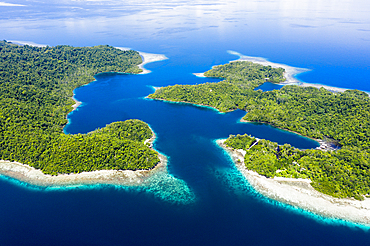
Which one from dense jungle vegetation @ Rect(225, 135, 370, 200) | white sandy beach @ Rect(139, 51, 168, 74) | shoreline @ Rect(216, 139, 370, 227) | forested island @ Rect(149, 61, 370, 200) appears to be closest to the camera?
shoreline @ Rect(216, 139, 370, 227)

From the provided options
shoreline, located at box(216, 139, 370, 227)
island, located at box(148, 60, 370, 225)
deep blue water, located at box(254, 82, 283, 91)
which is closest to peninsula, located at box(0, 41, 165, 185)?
shoreline, located at box(216, 139, 370, 227)

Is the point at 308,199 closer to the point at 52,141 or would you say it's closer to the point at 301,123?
the point at 301,123

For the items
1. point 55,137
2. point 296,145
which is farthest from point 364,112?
point 55,137

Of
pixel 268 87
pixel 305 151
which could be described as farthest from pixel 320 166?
pixel 268 87

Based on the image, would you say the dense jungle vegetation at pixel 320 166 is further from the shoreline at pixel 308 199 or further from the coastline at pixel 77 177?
the coastline at pixel 77 177

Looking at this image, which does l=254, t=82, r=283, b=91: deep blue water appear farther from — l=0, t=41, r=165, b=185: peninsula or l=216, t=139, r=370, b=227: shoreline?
l=216, t=139, r=370, b=227: shoreline

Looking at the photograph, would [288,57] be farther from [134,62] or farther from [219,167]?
[219,167]

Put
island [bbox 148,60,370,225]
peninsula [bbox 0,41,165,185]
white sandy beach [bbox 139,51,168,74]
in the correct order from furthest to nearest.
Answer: white sandy beach [bbox 139,51,168,74], peninsula [bbox 0,41,165,185], island [bbox 148,60,370,225]
